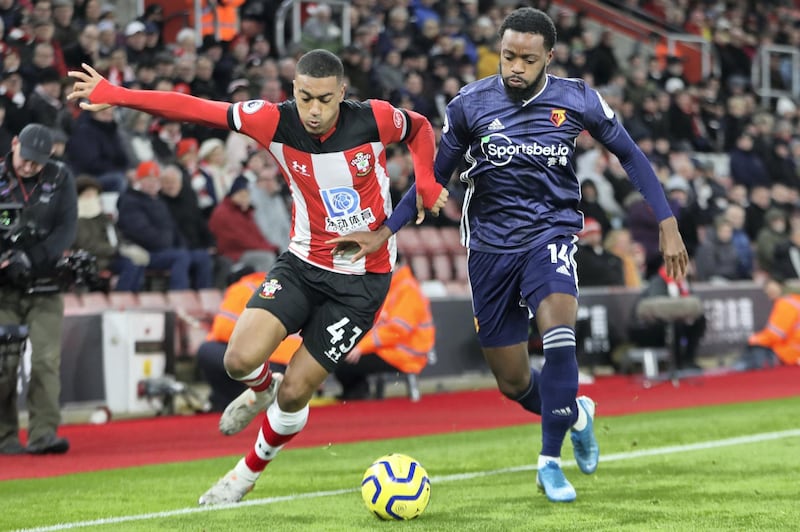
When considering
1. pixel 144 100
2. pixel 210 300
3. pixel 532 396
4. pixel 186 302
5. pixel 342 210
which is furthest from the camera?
pixel 210 300

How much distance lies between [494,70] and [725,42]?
9206mm

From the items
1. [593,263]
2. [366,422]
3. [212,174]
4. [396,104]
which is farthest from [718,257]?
[366,422]

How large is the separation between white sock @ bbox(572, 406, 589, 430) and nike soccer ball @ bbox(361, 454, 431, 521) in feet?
4.72

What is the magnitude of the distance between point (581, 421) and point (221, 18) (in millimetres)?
13767

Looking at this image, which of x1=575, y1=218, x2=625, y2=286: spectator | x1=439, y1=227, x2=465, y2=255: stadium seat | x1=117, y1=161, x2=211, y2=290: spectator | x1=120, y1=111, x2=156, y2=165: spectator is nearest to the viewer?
x1=117, y1=161, x2=211, y2=290: spectator

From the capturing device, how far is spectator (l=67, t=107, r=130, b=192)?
15344mm

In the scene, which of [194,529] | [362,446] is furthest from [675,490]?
[362,446]

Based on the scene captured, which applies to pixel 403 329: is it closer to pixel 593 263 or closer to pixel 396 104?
pixel 593 263

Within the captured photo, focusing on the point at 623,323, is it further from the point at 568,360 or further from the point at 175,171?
the point at 568,360

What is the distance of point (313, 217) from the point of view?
24.3ft

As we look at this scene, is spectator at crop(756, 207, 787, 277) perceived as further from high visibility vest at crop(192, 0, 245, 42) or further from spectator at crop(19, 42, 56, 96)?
spectator at crop(19, 42, 56, 96)

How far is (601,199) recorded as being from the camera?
21000 millimetres

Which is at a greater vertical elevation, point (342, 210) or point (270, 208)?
point (342, 210)

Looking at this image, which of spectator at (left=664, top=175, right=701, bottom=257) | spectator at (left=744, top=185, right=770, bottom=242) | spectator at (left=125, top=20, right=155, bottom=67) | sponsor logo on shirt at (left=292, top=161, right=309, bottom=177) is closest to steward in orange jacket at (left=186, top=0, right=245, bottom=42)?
spectator at (left=125, top=20, right=155, bottom=67)
